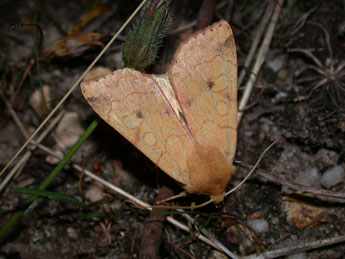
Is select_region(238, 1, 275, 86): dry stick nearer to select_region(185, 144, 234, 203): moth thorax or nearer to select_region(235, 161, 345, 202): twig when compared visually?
select_region(235, 161, 345, 202): twig

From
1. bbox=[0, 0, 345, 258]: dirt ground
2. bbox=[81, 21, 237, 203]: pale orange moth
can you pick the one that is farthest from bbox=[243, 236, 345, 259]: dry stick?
bbox=[81, 21, 237, 203]: pale orange moth

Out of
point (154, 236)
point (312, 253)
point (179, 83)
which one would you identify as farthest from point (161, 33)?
point (312, 253)

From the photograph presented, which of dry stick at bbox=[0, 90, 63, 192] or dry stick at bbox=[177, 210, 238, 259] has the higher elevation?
dry stick at bbox=[0, 90, 63, 192]

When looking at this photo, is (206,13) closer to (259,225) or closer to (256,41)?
(256,41)

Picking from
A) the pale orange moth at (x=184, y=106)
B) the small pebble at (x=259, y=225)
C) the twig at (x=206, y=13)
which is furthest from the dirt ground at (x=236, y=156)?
the pale orange moth at (x=184, y=106)

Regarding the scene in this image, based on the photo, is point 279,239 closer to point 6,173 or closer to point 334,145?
point 334,145

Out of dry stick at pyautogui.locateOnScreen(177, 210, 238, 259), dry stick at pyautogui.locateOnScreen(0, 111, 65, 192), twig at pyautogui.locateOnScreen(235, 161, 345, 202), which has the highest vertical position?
dry stick at pyautogui.locateOnScreen(0, 111, 65, 192)
